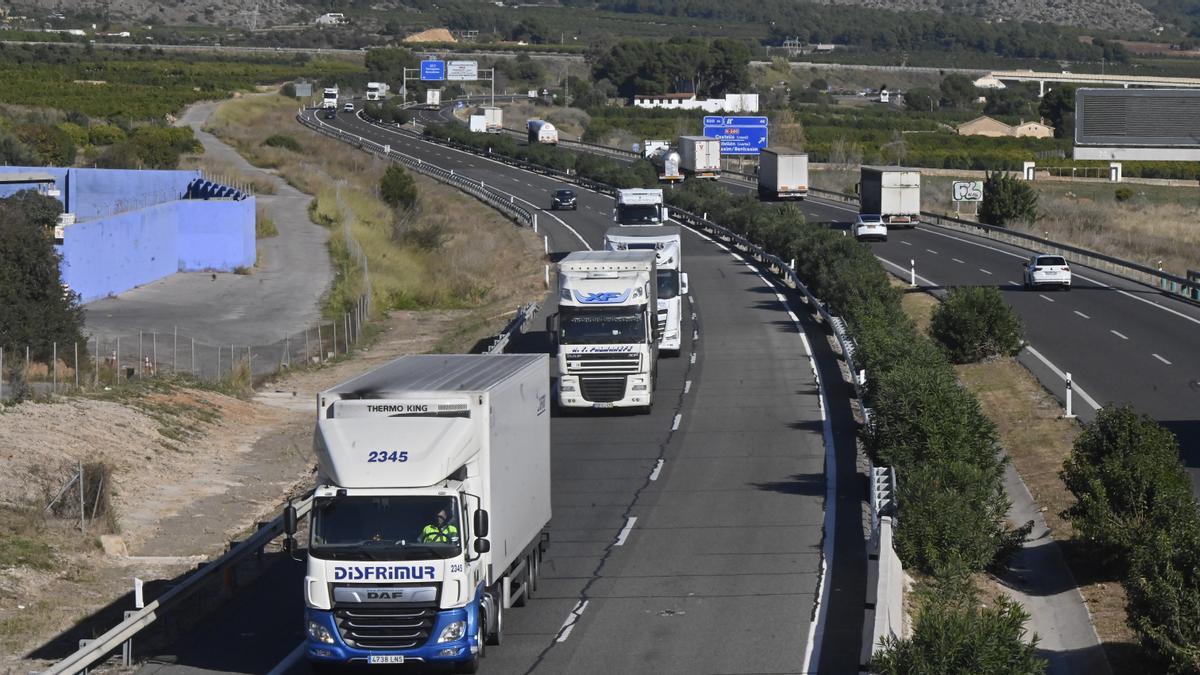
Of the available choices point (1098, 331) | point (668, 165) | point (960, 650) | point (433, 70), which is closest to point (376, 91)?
point (433, 70)

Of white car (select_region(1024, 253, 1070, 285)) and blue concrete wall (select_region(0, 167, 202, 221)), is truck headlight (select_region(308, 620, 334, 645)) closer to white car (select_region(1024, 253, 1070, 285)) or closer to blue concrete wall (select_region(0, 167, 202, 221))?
white car (select_region(1024, 253, 1070, 285))

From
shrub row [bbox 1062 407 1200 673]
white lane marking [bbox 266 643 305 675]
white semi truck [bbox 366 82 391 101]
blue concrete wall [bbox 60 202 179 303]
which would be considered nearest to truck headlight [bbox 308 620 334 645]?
white lane marking [bbox 266 643 305 675]

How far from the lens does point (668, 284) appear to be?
37.2 meters

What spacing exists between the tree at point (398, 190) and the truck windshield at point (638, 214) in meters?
31.4

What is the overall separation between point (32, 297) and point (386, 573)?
980 inches

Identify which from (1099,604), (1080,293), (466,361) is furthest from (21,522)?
(1080,293)

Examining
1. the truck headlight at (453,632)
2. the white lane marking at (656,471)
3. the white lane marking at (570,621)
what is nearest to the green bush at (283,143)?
the white lane marking at (656,471)

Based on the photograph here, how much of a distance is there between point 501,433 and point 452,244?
181 ft

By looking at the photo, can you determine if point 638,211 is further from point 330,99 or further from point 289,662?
point 330,99

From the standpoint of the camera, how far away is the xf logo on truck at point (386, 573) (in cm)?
1459

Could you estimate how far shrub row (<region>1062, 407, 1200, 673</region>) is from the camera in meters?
14.1

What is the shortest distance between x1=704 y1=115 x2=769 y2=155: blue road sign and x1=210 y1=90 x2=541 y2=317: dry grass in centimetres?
2047

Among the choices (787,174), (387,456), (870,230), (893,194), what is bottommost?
(870,230)

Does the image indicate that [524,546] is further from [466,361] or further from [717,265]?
[717,265]
